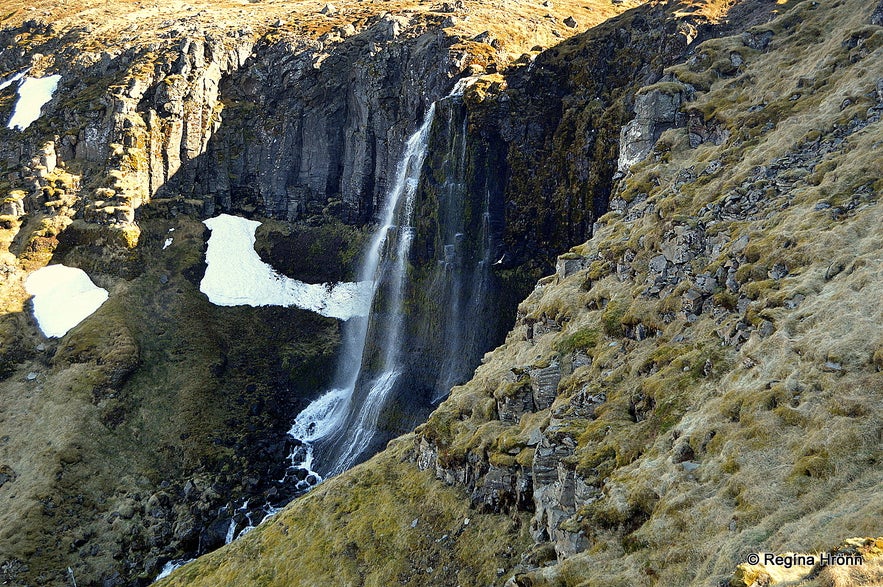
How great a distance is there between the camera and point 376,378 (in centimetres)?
6041

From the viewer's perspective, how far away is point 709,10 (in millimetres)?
57125

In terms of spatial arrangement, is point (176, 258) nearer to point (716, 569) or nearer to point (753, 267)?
point (753, 267)

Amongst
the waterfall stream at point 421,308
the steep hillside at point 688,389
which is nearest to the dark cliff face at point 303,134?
Result: the waterfall stream at point 421,308

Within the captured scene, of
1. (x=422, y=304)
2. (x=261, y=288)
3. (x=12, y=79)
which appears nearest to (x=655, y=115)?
(x=422, y=304)

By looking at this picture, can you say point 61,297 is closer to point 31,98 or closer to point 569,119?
point 31,98

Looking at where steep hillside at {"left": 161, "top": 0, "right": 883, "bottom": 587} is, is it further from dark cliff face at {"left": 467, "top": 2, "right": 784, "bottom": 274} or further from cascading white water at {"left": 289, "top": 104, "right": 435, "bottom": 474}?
cascading white water at {"left": 289, "top": 104, "right": 435, "bottom": 474}

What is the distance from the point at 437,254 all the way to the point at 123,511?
118ft

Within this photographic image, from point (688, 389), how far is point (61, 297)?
71174mm

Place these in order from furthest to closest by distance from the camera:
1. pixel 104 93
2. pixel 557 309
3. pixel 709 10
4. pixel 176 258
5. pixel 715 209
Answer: pixel 104 93, pixel 176 258, pixel 709 10, pixel 557 309, pixel 715 209

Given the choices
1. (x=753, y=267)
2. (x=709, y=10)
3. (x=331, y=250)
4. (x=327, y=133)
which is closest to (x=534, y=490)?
(x=753, y=267)

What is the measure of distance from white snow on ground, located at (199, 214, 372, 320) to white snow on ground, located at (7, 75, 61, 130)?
35414mm

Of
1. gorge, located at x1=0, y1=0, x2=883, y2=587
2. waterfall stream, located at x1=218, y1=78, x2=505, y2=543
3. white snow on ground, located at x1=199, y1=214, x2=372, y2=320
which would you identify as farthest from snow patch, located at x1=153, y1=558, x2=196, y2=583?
white snow on ground, located at x1=199, y1=214, x2=372, y2=320

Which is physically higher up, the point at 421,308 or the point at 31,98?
the point at 31,98

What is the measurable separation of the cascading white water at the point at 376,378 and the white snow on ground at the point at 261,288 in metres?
6.90
